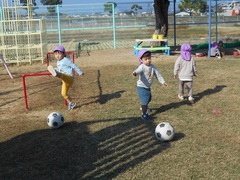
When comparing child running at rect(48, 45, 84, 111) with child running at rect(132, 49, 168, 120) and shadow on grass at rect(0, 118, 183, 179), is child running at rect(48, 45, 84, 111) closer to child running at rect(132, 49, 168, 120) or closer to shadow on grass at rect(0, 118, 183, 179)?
shadow on grass at rect(0, 118, 183, 179)

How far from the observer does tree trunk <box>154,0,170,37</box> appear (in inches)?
626

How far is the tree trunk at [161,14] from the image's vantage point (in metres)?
15.9

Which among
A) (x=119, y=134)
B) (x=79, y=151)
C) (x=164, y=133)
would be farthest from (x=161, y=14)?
(x=79, y=151)

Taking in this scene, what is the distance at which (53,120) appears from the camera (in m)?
5.85

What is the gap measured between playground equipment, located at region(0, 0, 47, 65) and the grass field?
5152 millimetres

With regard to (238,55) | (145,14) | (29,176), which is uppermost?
(145,14)

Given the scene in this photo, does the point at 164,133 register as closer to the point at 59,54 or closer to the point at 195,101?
the point at 195,101

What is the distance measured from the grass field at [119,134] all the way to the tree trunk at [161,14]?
720cm

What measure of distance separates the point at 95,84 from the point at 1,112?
3084 mm

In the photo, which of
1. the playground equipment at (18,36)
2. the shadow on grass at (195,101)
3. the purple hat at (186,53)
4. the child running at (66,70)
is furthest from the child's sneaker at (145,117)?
the playground equipment at (18,36)

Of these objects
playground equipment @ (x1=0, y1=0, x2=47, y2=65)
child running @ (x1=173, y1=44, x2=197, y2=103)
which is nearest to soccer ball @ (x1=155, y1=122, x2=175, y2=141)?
child running @ (x1=173, y1=44, x2=197, y2=103)

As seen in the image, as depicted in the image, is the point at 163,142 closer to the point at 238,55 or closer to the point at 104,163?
the point at 104,163

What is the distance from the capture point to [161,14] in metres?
16.1

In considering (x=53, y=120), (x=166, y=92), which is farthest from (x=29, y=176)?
(x=166, y=92)
